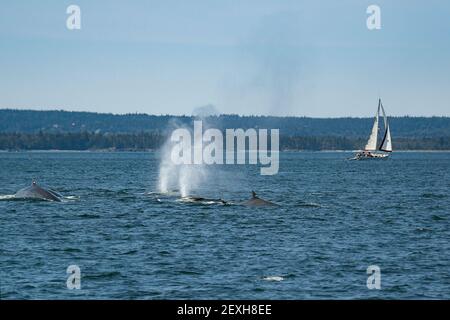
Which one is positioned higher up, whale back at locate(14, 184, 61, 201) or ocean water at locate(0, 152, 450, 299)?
whale back at locate(14, 184, 61, 201)

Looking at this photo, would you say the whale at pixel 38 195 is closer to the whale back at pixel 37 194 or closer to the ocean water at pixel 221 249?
the whale back at pixel 37 194

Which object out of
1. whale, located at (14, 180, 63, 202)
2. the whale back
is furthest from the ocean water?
the whale back

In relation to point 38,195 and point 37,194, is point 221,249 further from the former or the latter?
point 37,194

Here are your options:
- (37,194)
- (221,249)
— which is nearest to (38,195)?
(37,194)

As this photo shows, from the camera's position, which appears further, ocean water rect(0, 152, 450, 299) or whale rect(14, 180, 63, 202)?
whale rect(14, 180, 63, 202)

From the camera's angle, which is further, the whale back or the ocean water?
the whale back

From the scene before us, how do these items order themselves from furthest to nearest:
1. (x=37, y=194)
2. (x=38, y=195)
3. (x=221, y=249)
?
(x=37, y=194) < (x=38, y=195) < (x=221, y=249)

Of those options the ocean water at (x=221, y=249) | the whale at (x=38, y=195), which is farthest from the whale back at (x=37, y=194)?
the ocean water at (x=221, y=249)

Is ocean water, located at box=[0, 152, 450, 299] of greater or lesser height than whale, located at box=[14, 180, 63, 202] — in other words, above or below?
below

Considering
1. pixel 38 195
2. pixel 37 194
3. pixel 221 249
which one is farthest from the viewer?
pixel 37 194

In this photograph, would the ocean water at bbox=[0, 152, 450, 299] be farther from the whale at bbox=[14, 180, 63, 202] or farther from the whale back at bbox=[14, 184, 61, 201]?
the whale back at bbox=[14, 184, 61, 201]
